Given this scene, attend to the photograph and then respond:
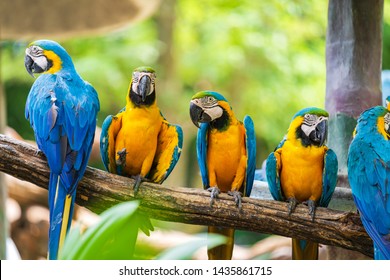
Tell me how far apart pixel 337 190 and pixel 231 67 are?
294 cm

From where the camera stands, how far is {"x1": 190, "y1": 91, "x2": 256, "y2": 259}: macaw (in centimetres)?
158

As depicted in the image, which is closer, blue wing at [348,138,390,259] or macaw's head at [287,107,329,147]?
blue wing at [348,138,390,259]

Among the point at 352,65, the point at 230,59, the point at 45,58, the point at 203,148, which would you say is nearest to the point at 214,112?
the point at 203,148

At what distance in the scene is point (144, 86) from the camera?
145 cm

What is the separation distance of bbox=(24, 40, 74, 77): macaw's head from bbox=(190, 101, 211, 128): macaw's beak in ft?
1.09

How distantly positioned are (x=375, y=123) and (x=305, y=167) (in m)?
0.22

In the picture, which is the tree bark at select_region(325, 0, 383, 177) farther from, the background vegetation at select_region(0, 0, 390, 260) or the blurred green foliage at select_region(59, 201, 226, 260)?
the background vegetation at select_region(0, 0, 390, 260)

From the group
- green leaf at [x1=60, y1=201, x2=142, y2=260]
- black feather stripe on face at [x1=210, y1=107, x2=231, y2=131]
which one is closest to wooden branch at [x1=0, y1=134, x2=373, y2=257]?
black feather stripe on face at [x1=210, y1=107, x2=231, y2=131]

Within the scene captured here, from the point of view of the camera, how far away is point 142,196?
1515mm

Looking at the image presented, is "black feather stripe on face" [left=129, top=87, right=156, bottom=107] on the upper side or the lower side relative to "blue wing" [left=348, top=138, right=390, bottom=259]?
upper

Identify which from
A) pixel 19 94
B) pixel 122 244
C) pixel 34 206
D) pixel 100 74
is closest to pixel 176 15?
pixel 100 74

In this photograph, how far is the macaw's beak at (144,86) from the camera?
4.73ft

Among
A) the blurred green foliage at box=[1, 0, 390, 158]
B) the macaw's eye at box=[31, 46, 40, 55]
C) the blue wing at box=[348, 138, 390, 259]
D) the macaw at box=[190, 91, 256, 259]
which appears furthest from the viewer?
the blurred green foliage at box=[1, 0, 390, 158]
